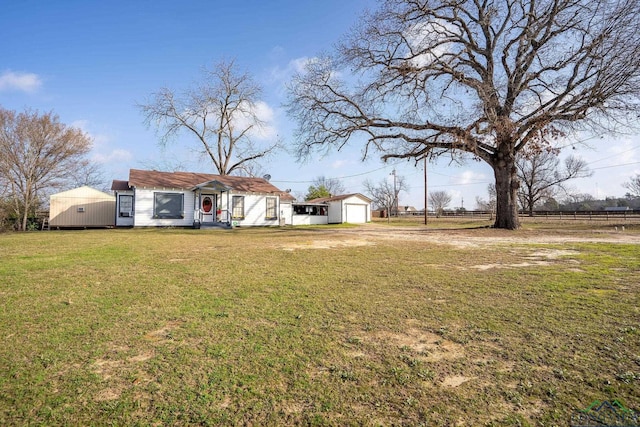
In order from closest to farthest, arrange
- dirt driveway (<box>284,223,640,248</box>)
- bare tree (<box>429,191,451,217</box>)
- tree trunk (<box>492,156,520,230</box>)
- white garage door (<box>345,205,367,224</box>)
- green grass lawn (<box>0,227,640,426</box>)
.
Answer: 1. green grass lawn (<box>0,227,640,426</box>)
2. dirt driveway (<box>284,223,640,248</box>)
3. tree trunk (<box>492,156,520,230</box>)
4. white garage door (<box>345,205,367,224</box>)
5. bare tree (<box>429,191,451,217</box>)

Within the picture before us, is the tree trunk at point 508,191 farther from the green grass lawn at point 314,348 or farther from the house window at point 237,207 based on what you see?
the house window at point 237,207

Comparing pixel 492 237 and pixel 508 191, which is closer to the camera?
pixel 492 237

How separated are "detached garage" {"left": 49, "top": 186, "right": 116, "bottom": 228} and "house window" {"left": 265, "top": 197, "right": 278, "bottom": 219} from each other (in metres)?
11.5

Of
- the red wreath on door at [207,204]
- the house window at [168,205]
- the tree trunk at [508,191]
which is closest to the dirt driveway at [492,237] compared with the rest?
the tree trunk at [508,191]

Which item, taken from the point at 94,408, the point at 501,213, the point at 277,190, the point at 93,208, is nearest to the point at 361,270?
the point at 94,408

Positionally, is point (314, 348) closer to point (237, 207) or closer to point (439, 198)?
point (237, 207)

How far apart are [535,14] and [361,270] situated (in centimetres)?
1742

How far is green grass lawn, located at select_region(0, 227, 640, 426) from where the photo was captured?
2025mm

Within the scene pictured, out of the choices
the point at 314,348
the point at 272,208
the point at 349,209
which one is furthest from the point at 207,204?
the point at 314,348

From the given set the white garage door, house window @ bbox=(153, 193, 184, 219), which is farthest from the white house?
the white garage door

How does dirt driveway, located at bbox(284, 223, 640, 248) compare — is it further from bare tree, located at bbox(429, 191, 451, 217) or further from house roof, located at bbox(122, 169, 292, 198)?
bare tree, located at bbox(429, 191, 451, 217)

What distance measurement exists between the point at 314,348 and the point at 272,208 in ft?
76.3

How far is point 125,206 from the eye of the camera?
2081cm

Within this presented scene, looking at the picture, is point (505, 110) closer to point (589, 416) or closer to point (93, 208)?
point (589, 416)
